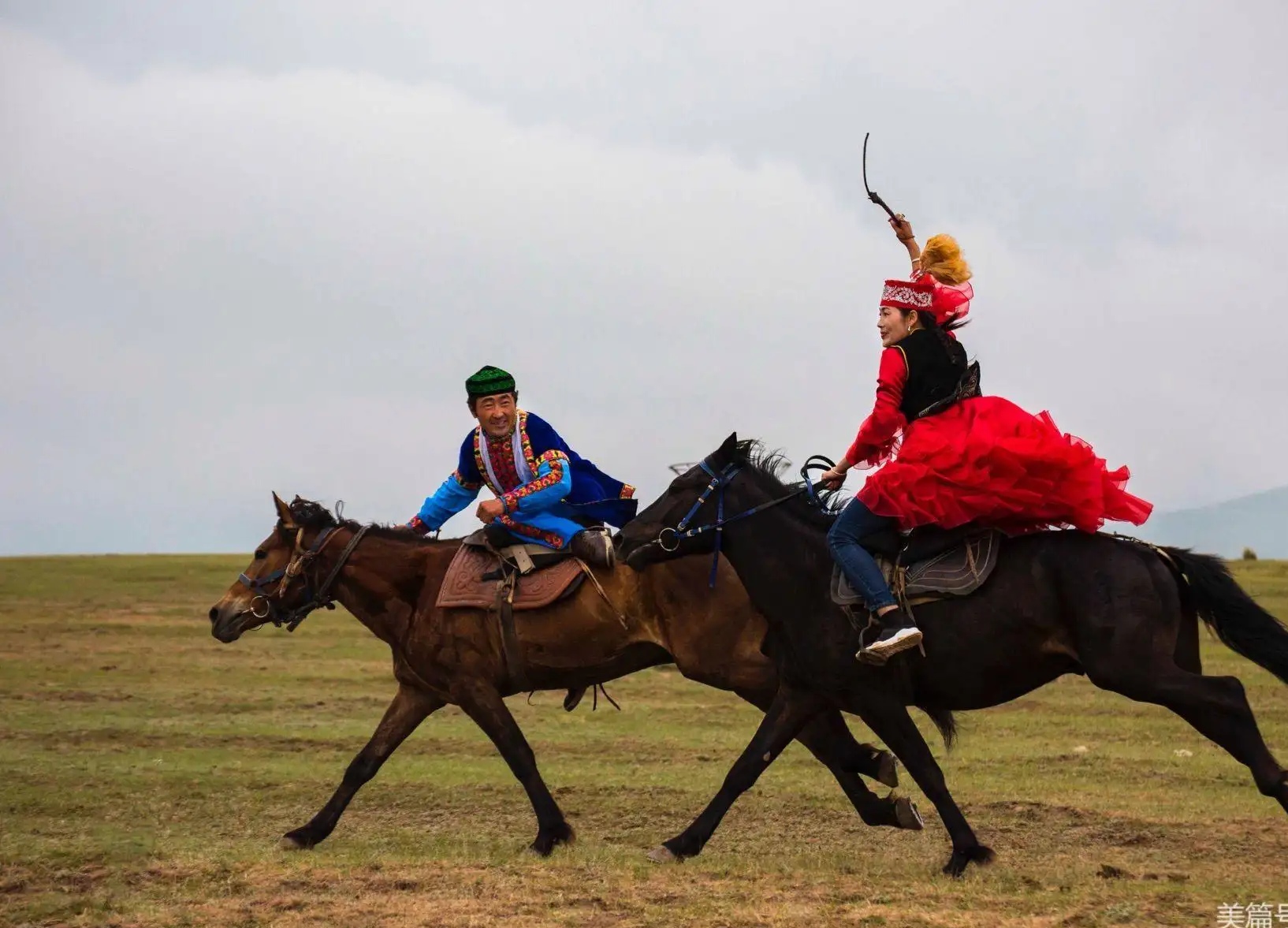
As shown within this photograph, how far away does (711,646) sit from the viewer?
10.2m

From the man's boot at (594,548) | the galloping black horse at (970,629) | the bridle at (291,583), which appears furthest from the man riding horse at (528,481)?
the galloping black horse at (970,629)

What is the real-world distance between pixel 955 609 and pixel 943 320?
5.92 feet

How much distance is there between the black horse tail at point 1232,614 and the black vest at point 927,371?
62.5 inches

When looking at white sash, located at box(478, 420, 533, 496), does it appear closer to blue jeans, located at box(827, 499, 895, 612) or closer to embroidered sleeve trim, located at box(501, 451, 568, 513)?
embroidered sleeve trim, located at box(501, 451, 568, 513)

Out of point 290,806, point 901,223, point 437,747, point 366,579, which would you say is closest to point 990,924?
point 901,223

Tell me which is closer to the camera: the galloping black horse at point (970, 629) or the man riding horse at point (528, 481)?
the galloping black horse at point (970, 629)

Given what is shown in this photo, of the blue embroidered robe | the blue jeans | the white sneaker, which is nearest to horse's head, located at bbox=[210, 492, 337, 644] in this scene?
the blue embroidered robe

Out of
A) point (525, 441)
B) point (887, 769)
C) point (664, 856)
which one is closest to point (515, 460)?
point (525, 441)

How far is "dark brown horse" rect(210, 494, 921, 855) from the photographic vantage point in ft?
32.7

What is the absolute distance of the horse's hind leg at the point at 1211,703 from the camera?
7.69 metres

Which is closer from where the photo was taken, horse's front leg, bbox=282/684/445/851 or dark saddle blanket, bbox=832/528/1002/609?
dark saddle blanket, bbox=832/528/1002/609

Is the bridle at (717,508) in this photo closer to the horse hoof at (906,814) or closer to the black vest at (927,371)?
the black vest at (927,371)

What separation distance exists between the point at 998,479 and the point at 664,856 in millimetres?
3016

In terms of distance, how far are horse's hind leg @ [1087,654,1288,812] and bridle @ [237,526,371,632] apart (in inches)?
224
